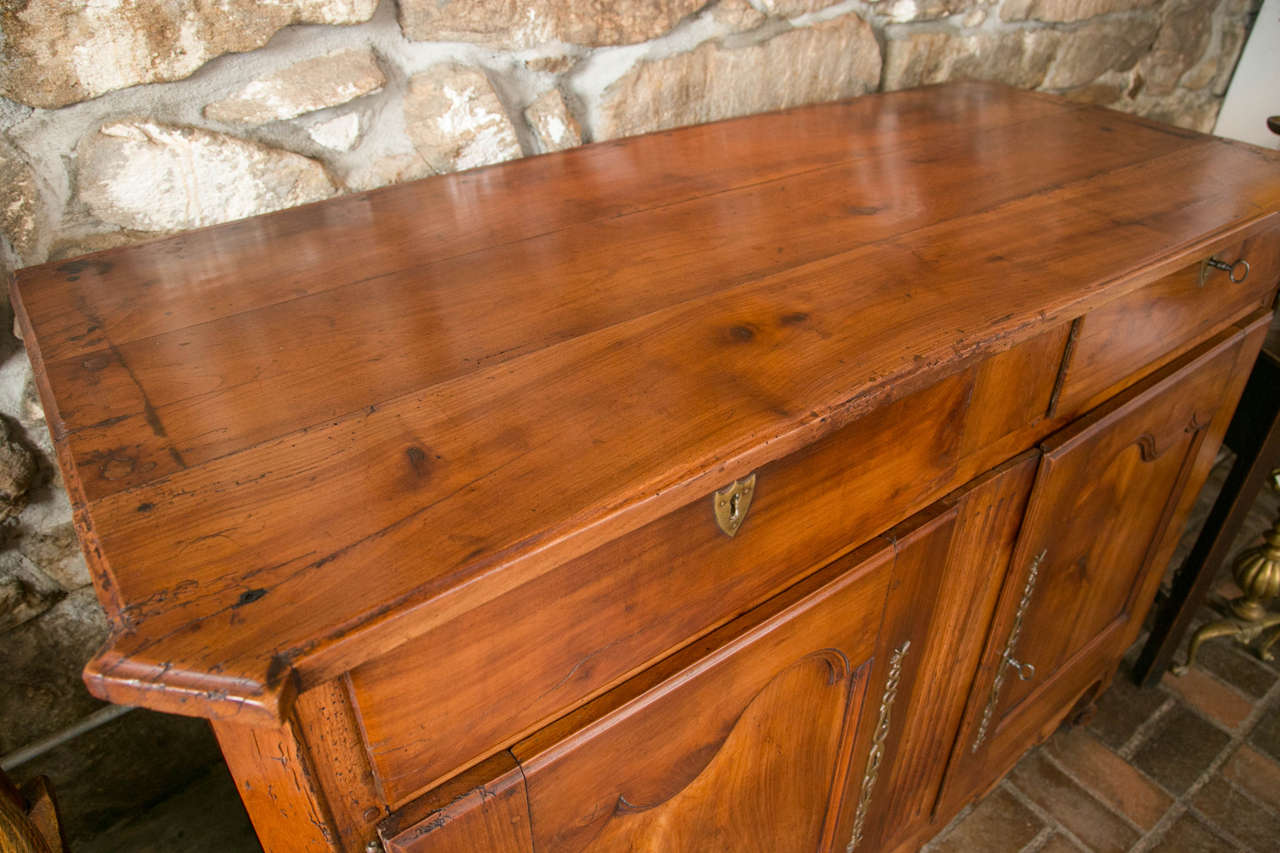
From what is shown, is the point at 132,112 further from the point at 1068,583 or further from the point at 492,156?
the point at 1068,583

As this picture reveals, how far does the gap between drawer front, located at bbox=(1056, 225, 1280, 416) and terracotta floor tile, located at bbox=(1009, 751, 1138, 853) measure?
2.89ft

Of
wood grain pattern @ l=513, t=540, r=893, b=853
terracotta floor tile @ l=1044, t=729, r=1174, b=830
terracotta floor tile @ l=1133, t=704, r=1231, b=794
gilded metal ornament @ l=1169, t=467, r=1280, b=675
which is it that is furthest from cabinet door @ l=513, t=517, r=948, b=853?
→ gilded metal ornament @ l=1169, t=467, r=1280, b=675

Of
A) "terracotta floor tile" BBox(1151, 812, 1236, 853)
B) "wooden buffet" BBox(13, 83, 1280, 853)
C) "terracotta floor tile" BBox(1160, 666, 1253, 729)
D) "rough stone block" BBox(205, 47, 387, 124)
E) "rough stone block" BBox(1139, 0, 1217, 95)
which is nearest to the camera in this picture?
"wooden buffet" BBox(13, 83, 1280, 853)

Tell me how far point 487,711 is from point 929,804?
933mm

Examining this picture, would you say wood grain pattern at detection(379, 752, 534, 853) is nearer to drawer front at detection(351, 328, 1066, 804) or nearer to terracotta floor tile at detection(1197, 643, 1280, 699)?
drawer front at detection(351, 328, 1066, 804)

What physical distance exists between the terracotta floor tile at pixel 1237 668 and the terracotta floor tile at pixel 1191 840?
40cm

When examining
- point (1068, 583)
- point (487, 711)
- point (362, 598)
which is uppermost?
point (362, 598)

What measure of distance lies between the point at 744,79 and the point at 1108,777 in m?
1.42

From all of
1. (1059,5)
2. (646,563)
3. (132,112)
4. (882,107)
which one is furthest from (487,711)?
(1059,5)

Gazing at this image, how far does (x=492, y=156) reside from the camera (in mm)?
1145

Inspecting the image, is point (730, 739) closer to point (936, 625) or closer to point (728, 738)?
point (728, 738)

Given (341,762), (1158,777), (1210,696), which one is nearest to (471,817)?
(341,762)

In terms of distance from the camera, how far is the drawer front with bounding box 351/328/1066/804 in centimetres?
57

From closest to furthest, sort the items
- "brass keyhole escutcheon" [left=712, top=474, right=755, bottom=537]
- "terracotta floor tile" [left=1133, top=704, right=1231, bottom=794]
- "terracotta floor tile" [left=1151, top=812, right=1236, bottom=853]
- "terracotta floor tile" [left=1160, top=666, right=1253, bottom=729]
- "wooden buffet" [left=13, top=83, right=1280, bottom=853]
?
"wooden buffet" [left=13, top=83, right=1280, bottom=853] < "brass keyhole escutcheon" [left=712, top=474, right=755, bottom=537] < "terracotta floor tile" [left=1151, top=812, right=1236, bottom=853] < "terracotta floor tile" [left=1133, top=704, right=1231, bottom=794] < "terracotta floor tile" [left=1160, top=666, right=1253, bottom=729]
